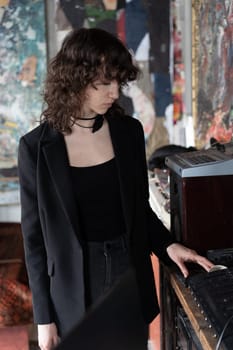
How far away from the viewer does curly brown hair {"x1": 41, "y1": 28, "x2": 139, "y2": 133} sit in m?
1.18

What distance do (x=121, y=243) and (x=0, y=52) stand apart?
1.96 m

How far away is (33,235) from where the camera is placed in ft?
4.21

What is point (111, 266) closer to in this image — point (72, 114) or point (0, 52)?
point (72, 114)

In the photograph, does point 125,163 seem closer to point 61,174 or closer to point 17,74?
point 61,174

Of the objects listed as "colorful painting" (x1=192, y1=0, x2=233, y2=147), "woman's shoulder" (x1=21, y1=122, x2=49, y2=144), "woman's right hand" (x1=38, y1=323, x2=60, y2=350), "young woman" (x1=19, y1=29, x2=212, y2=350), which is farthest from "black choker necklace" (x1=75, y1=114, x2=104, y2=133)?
"colorful painting" (x1=192, y1=0, x2=233, y2=147)

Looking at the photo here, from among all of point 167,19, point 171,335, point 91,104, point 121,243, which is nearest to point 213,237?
point 121,243

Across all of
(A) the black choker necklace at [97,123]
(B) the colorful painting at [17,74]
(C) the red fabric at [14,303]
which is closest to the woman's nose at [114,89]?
(A) the black choker necklace at [97,123]

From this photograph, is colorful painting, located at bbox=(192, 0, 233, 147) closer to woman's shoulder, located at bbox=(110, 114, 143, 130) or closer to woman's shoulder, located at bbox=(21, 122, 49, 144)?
woman's shoulder, located at bbox=(110, 114, 143, 130)

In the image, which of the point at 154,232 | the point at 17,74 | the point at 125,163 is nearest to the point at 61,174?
the point at 125,163

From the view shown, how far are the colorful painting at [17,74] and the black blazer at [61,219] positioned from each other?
1.61 meters

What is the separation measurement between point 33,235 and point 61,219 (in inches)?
3.8

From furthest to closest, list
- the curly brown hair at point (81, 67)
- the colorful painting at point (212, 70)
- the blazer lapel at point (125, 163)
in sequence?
the colorful painting at point (212, 70), the blazer lapel at point (125, 163), the curly brown hair at point (81, 67)

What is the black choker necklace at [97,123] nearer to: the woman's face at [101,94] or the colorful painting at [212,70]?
the woman's face at [101,94]

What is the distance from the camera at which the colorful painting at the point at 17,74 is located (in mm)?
2828
